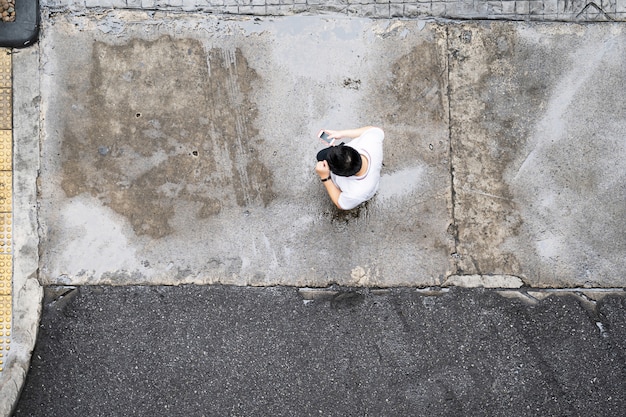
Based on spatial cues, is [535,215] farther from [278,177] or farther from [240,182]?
[240,182]

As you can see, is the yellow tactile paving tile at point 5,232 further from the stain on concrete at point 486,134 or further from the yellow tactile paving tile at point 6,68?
the stain on concrete at point 486,134

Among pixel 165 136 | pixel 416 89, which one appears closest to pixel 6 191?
pixel 165 136

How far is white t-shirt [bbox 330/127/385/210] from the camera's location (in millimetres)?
4168

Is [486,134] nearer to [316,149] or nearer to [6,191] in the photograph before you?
[316,149]

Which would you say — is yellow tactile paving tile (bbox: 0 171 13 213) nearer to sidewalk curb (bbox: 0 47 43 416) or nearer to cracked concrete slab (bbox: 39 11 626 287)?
sidewalk curb (bbox: 0 47 43 416)

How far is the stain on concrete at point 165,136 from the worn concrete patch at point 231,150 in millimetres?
13

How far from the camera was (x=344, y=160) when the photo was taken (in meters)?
3.88

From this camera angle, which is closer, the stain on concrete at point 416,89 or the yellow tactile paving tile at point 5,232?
the yellow tactile paving tile at point 5,232

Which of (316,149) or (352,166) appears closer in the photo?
(352,166)

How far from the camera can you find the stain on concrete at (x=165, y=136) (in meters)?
4.82

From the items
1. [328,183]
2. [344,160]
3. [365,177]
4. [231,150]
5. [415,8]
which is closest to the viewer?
[344,160]

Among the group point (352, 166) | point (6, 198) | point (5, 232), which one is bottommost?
point (5, 232)

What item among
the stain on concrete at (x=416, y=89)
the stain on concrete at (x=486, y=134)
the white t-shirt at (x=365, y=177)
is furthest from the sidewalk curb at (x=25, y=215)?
the stain on concrete at (x=486, y=134)

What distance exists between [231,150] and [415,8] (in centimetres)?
215
